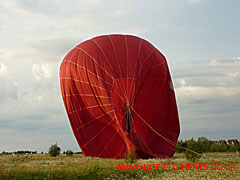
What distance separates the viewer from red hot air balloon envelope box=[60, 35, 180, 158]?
18.3m

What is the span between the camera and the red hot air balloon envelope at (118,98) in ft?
60.0

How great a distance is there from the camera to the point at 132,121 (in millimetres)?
17984

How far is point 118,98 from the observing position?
18172mm

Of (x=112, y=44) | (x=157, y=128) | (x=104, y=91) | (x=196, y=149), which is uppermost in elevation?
(x=112, y=44)

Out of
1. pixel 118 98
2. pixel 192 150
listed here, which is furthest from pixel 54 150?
pixel 192 150

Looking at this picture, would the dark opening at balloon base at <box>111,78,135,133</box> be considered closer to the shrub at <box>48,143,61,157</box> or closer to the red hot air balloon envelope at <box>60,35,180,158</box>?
the red hot air balloon envelope at <box>60,35,180,158</box>

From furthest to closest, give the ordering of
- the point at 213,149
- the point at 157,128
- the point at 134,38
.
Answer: the point at 213,149, the point at 134,38, the point at 157,128

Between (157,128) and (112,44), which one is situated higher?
(112,44)

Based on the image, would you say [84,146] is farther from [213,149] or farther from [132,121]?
[213,149]

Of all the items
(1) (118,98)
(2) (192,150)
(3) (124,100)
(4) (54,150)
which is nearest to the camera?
(2) (192,150)

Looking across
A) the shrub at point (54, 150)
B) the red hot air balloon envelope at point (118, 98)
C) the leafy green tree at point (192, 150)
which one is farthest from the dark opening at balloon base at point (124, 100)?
the shrub at point (54, 150)

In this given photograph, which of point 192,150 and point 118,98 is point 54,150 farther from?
point 192,150

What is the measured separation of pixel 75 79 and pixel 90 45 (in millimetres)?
2574

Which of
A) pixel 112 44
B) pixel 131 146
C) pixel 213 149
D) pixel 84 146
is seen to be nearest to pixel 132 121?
pixel 131 146
